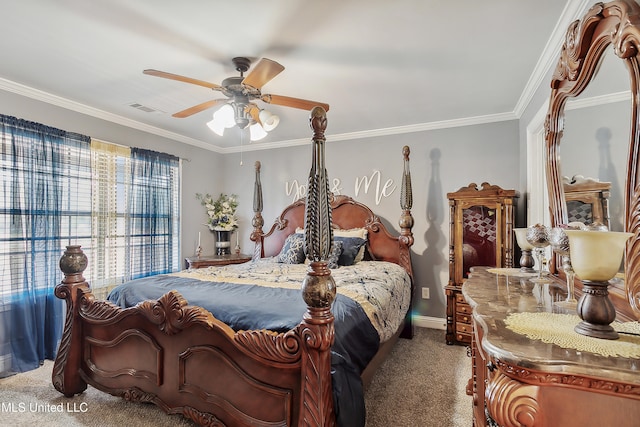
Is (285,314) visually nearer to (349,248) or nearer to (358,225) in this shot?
(349,248)

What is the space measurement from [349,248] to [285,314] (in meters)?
1.88

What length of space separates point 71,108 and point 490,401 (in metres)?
4.08

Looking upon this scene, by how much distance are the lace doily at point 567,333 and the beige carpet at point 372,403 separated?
1.30m

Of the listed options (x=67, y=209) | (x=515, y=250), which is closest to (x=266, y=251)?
(x=67, y=209)

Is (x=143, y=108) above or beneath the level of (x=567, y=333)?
above

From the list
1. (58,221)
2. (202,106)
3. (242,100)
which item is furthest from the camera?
(58,221)

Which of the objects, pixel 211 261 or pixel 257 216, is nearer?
pixel 211 261

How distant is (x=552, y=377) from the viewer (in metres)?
0.75

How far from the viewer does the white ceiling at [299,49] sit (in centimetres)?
178

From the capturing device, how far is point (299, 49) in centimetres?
217

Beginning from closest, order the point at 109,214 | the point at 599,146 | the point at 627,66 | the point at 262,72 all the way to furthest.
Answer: the point at 627,66, the point at 599,146, the point at 262,72, the point at 109,214

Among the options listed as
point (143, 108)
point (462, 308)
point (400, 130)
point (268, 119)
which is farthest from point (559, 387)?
point (143, 108)

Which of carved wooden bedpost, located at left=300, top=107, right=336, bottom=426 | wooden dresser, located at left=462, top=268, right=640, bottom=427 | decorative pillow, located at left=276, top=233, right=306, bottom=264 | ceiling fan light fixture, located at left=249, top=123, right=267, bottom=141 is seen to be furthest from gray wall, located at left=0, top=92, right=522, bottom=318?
wooden dresser, located at left=462, top=268, right=640, bottom=427

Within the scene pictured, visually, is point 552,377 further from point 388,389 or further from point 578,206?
point 388,389
